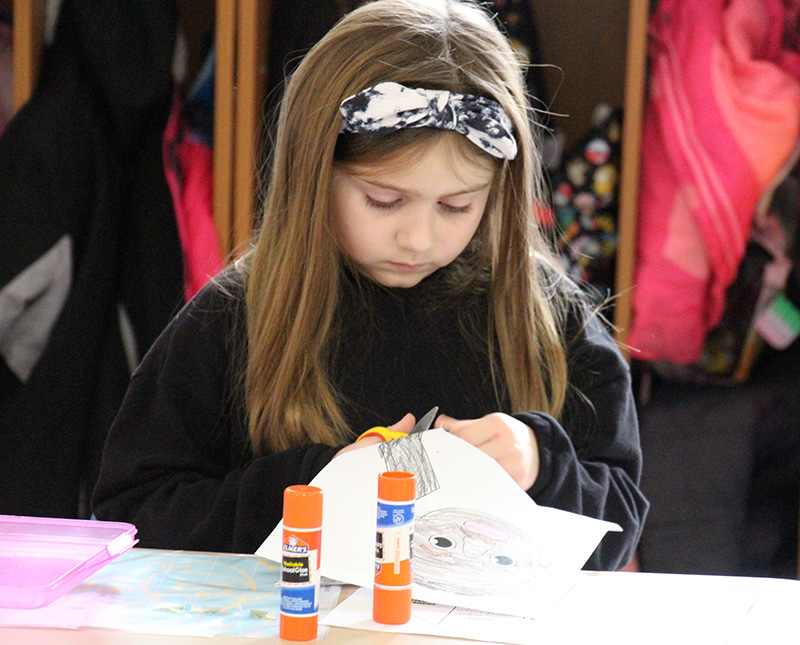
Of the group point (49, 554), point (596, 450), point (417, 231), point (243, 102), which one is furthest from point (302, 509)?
point (243, 102)

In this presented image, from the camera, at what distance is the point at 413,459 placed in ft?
2.95

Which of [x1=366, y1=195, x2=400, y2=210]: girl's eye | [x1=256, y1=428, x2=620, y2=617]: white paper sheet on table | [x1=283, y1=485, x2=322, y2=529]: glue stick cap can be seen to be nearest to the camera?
[x1=283, y1=485, x2=322, y2=529]: glue stick cap

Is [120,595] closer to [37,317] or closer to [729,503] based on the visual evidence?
[37,317]

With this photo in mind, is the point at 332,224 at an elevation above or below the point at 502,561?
above

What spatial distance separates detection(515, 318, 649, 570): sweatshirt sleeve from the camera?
100 centimetres

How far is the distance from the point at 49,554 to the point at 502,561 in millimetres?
376

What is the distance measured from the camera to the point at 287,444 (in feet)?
3.56

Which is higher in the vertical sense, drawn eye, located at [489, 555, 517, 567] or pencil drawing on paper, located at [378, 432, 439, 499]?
pencil drawing on paper, located at [378, 432, 439, 499]

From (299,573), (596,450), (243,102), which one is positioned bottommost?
(596,450)

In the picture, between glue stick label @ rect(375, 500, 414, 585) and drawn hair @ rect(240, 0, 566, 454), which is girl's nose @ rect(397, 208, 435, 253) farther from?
glue stick label @ rect(375, 500, 414, 585)

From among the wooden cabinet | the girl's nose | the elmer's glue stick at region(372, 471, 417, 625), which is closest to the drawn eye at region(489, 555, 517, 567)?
the elmer's glue stick at region(372, 471, 417, 625)

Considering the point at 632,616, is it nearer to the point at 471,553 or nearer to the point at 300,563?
the point at 471,553

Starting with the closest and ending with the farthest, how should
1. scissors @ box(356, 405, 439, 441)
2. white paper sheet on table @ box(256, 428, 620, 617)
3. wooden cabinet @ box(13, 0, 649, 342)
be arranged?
white paper sheet on table @ box(256, 428, 620, 617), scissors @ box(356, 405, 439, 441), wooden cabinet @ box(13, 0, 649, 342)

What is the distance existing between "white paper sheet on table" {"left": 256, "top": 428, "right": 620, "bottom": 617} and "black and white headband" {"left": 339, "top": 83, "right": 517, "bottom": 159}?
0.31m
